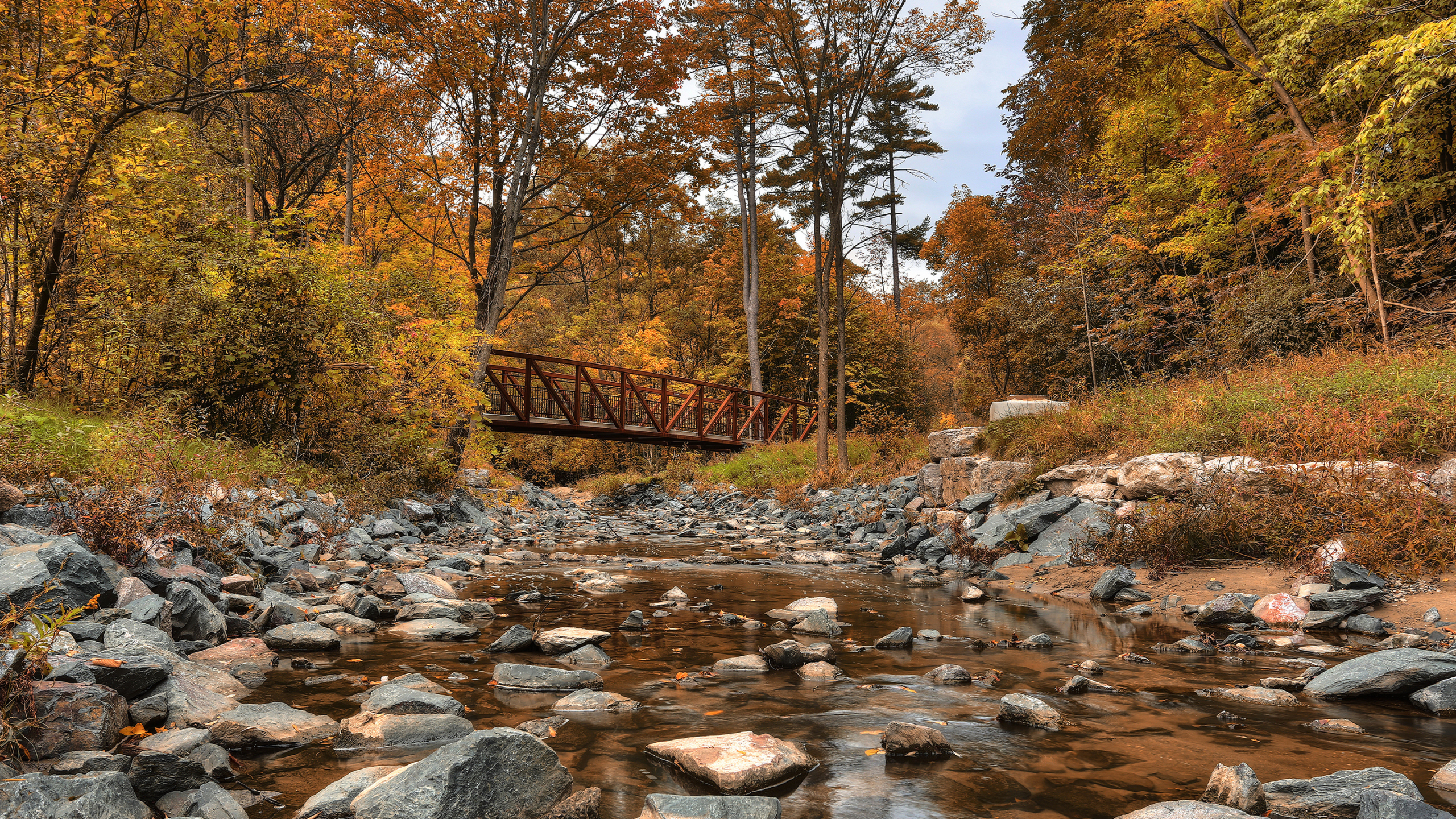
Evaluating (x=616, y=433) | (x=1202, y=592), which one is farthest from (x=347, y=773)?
(x=616, y=433)

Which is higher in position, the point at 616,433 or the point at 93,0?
the point at 93,0

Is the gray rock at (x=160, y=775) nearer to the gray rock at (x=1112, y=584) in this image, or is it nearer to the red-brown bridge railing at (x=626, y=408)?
the gray rock at (x=1112, y=584)

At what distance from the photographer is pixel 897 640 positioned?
4.18 meters

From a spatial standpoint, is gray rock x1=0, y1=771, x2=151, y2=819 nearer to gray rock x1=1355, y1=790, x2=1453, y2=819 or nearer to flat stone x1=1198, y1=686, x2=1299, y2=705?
gray rock x1=1355, y1=790, x2=1453, y2=819

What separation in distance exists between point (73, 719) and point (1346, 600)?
646 centimetres

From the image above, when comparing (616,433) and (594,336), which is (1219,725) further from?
(594,336)

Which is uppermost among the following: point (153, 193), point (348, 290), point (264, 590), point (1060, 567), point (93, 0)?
point (93, 0)

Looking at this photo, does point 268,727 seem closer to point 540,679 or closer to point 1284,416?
point 540,679

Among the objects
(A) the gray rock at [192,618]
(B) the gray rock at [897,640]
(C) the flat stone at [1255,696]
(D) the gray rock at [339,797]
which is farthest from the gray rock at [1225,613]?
(A) the gray rock at [192,618]

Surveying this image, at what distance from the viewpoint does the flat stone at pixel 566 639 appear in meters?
3.83

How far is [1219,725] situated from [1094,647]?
1.45 m

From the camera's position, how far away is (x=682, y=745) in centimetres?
239

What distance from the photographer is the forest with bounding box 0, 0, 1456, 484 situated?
7352 millimetres

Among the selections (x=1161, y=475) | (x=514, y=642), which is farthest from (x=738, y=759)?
(x=1161, y=475)
